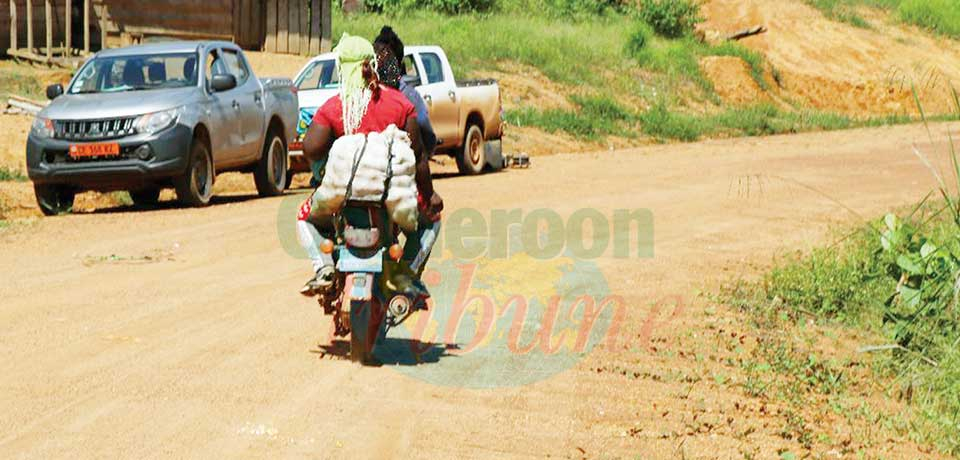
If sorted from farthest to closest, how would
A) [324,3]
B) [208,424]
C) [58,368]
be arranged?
[324,3] < [58,368] < [208,424]

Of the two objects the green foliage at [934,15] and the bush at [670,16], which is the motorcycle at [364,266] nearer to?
the bush at [670,16]

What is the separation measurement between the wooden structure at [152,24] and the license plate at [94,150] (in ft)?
39.2

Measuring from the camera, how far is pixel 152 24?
30.0 metres

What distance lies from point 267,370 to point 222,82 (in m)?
9.50

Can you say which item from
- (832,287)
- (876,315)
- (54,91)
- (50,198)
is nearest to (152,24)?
(54,91)

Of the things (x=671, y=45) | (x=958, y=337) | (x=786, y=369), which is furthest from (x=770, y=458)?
(x=671, y=45)

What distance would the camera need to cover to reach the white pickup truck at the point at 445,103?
20391mm

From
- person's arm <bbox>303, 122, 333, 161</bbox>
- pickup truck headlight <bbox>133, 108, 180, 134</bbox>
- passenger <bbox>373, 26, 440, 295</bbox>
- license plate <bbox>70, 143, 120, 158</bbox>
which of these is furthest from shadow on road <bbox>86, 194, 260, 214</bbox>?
person's arm <bbox>303, 122, 333, 161</bbox>

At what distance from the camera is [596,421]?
7.40 metres

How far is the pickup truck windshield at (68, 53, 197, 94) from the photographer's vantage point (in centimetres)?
1720

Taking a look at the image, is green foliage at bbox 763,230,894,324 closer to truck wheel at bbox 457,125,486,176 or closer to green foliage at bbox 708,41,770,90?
truck wheel at bbox 457,125,486,176

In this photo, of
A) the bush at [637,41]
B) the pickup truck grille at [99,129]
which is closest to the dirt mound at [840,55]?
the bush at [637,41]

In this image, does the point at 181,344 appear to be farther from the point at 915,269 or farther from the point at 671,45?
the point at 671,45

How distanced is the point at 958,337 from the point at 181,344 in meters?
4.68
